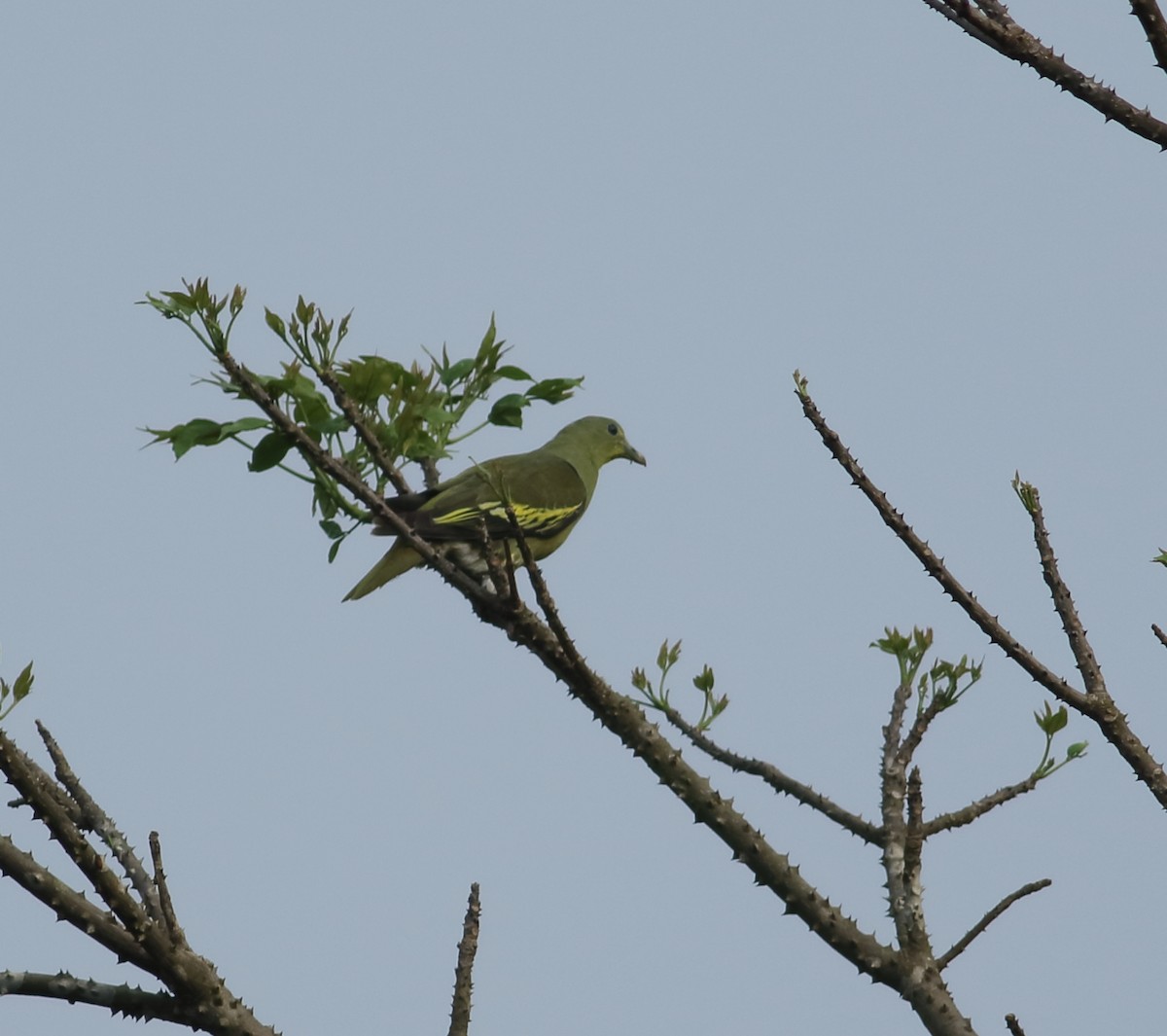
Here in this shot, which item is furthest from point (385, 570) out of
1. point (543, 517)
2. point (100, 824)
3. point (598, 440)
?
point (598, 440)

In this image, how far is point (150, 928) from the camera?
394cm

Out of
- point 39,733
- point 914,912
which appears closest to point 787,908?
point 914,912

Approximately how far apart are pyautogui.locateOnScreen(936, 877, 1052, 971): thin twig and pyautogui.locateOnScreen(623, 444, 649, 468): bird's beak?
6333 mm

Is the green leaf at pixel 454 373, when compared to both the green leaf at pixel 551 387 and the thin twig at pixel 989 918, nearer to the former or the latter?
the green leaf at pixel 551 387

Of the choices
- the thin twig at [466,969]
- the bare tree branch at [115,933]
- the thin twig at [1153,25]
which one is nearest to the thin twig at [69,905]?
the bare tree branch at [115,933]

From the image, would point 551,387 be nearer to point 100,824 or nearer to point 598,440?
point 100,824

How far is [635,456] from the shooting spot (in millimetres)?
10469

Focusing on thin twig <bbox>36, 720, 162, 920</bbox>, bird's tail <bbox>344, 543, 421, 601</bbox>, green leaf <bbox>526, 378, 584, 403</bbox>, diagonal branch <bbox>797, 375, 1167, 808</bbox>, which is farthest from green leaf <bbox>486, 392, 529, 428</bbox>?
bird's tail <bbox>344, 543, 421, 601</bbox>

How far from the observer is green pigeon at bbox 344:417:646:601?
564 centimetres

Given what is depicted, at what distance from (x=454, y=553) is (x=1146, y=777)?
2470 mm

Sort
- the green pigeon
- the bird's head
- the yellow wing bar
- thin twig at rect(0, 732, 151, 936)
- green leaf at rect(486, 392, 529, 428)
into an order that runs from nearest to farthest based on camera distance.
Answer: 1. thin twig at rect(0, 732, 151, 936)
2. green leaf at rect(486, 392, 529, 428)
3. the green pigeon
4. the yellow wing bar
5. the bird's head

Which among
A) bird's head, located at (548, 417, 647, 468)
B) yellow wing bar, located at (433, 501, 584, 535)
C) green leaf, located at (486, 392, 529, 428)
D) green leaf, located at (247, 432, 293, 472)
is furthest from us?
bird's head, located at (548, 417, 647, 468)

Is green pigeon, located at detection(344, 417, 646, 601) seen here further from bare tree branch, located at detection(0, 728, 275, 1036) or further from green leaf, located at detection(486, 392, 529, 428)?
bare tree branch, located at detection(0, 728, 275, 1036)

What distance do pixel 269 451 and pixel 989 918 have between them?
243 cm
